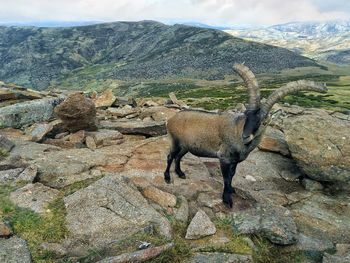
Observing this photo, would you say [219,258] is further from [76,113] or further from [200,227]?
[76,113]

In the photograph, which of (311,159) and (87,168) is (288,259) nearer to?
(311,159)

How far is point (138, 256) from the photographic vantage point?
Result: 35.1 feet

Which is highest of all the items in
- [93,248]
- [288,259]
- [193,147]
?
[193,147]

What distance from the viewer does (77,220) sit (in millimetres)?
Answer: 12383

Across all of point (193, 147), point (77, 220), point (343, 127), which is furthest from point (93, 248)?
point (343, 127)

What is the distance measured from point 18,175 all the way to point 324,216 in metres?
11.9

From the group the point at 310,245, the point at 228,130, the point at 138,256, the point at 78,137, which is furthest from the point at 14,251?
the point at 78,137

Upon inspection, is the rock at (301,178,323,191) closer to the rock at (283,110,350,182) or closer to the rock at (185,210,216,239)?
the rock at (283,110,350,182)

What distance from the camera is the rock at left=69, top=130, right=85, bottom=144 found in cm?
2099

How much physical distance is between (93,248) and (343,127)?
43.2ft

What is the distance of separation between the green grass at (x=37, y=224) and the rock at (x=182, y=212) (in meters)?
3.68

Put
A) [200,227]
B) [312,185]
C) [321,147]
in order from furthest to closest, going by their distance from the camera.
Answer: [312,185]
[321,147]
[200,227]

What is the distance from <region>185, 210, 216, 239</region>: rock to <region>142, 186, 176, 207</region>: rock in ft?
3.92

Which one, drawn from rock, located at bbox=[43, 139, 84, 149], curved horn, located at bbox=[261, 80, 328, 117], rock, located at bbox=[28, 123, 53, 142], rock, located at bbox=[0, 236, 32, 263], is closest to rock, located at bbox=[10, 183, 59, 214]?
rock, located at bbox=[0, 236, 32, 263]
